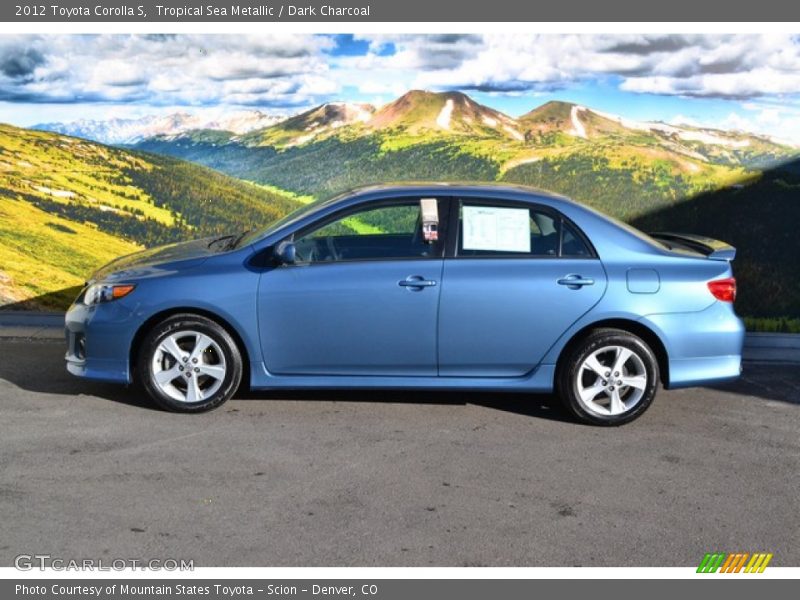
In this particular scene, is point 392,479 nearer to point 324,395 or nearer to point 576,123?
point 324,395

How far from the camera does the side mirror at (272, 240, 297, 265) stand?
6184mm

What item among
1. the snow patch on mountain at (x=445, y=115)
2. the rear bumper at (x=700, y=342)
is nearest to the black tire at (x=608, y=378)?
the rear bumper at (x=700, y=342)

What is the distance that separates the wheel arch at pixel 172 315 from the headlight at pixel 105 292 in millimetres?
237

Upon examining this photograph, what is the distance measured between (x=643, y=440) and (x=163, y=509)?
2.88 metres

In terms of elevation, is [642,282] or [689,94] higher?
[689,94]

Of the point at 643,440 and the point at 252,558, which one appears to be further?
the point at 643,440

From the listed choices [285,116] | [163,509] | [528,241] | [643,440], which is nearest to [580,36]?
[285,116]

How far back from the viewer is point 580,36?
9.23 m

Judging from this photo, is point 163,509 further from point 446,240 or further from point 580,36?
point 580,36

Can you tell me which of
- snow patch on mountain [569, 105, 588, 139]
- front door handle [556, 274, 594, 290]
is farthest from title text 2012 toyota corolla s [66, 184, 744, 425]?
snow patch on mountain [569, 105, 588, 139]

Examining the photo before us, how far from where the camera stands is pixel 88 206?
31.6 ft

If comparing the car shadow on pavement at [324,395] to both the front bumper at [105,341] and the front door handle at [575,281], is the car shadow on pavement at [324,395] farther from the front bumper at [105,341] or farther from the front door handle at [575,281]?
the front door handle at [575,281]

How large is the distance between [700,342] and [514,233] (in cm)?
134

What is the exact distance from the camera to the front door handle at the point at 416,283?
618 cm
